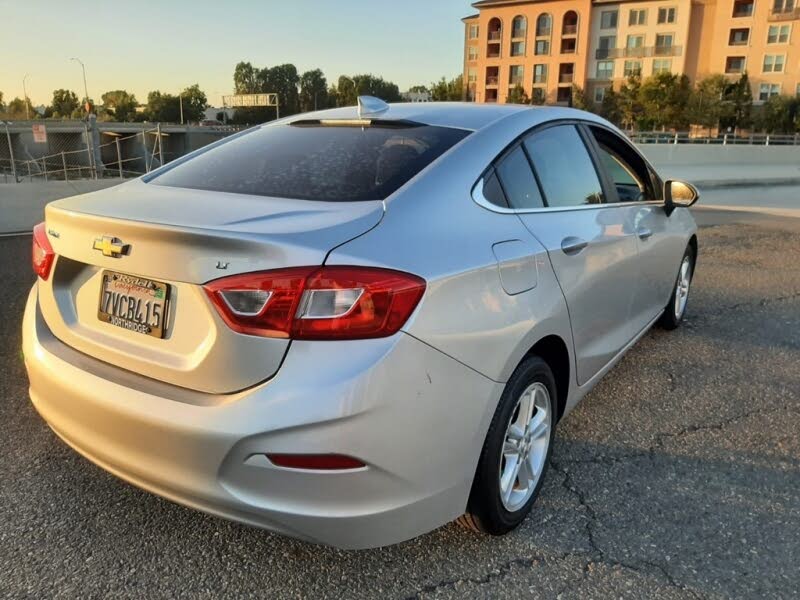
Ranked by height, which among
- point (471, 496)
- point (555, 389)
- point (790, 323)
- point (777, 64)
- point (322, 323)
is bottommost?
point (790, 323)

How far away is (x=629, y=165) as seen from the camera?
4156 millimetres

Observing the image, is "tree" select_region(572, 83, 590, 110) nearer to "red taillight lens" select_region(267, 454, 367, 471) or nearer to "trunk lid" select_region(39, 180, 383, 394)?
"trunk lid" select_region(39, 180, 383, 394)

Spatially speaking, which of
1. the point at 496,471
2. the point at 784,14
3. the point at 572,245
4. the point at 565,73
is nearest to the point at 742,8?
the point at 784,14

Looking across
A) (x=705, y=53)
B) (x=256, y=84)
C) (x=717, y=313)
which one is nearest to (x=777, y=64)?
(x=705, y=53)

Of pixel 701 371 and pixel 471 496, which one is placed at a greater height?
pixel 471 496

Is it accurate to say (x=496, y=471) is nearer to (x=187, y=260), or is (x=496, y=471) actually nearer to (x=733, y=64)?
(x=187, y=260)

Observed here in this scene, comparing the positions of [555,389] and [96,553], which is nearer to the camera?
[96,553]

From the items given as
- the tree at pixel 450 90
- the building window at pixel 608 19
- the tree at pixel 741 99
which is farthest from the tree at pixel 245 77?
the tree at pixel 741 99

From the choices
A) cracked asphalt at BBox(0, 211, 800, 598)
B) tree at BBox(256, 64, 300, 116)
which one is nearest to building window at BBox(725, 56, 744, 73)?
cracked asphalt at BBox(0, 211, 800, 598)

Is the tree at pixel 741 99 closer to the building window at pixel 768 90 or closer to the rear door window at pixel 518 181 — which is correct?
the building window at pixel 768 90

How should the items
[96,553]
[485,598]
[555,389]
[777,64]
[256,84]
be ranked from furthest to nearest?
[256,84] → [777,64] → [555,389] → [96,553] → [485,598]

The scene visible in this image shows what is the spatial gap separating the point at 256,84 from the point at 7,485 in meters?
152

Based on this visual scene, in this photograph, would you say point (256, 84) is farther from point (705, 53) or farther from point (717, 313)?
point (717, 313)

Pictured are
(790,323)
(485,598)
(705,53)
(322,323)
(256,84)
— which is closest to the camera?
(322,323)
